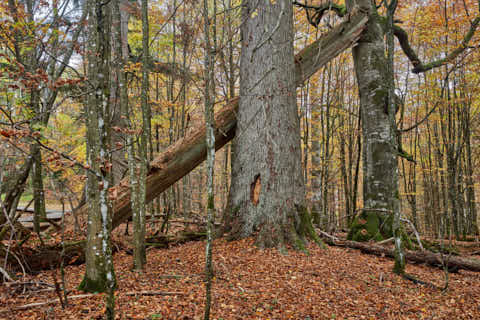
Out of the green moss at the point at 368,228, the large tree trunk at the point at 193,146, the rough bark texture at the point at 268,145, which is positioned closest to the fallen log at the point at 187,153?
the large tree trunk at the point at 193,146

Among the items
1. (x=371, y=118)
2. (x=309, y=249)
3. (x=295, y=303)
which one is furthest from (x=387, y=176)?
(x=295, y=303)

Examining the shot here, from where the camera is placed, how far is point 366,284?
3.81 meters

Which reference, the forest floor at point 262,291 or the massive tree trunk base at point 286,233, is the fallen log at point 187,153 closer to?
the forest floor at point 262,291

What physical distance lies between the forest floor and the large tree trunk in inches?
43.0

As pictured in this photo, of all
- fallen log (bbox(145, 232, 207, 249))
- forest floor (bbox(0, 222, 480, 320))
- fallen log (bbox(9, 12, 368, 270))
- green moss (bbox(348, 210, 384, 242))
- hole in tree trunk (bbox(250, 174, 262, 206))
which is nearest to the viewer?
forest floor (bbox(0, 222, 480, 320))

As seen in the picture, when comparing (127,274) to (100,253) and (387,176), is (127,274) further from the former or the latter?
Answer: (387,176)

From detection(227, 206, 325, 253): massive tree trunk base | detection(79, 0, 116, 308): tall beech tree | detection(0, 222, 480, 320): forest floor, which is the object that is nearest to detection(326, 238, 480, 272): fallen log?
detection(0, 222, 480, 320): forest floor

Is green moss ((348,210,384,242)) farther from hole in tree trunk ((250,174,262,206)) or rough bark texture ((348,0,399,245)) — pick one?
hole in tree trunk ((250,174,262,206))

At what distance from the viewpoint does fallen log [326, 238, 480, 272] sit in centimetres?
472

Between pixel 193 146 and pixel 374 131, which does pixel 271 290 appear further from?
pixel 374 131

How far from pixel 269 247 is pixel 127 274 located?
214cm

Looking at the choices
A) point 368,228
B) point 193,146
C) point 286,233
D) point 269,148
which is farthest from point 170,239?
point 368,228

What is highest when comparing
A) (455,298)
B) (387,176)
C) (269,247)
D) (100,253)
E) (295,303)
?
(387,176)

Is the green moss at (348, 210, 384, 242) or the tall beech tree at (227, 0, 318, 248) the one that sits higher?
the tall beech tree at (227, 0, 318, 248)
